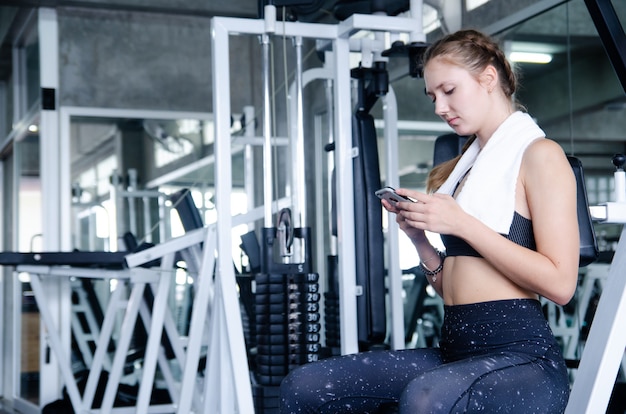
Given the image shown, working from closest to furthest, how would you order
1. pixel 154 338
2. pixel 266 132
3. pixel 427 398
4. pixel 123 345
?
pixel 427 398, pixel 266 132, pixel 154 338, pixel 123 345

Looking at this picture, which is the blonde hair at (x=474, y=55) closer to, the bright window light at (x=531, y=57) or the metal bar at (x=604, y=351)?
the metal bar at (x=604, y=351)

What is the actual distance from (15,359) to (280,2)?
3.79m

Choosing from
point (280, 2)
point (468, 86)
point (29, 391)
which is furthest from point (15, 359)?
point (468, 86)

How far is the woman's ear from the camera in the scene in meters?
1.66

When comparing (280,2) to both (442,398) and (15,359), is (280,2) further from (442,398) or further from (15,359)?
(15,359)

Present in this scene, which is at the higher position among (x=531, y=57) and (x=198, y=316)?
(x=531, y=57)

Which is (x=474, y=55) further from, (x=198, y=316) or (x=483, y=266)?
(x=198, y=316)

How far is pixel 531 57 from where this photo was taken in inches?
141

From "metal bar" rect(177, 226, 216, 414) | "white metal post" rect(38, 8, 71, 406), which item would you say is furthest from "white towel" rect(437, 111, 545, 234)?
"white metal post" rect(38, 8, 71, 406)

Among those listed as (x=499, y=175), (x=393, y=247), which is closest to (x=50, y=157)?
(x=393, y=247)

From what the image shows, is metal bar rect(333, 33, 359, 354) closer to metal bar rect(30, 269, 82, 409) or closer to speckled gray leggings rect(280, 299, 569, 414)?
speckled gray leggings rect(280, 299, 569, 414)

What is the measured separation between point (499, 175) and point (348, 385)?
1.66 ft

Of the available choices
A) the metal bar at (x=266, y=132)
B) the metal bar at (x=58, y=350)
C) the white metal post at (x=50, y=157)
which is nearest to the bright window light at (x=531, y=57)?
the metal bar at (x=266, y=132)

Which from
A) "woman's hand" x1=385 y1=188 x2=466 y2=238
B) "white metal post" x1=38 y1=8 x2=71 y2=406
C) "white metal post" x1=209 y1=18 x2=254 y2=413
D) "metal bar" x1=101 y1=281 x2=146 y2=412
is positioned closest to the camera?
"woman's hand" x1=385 y1=188 x2=466 y2=238
